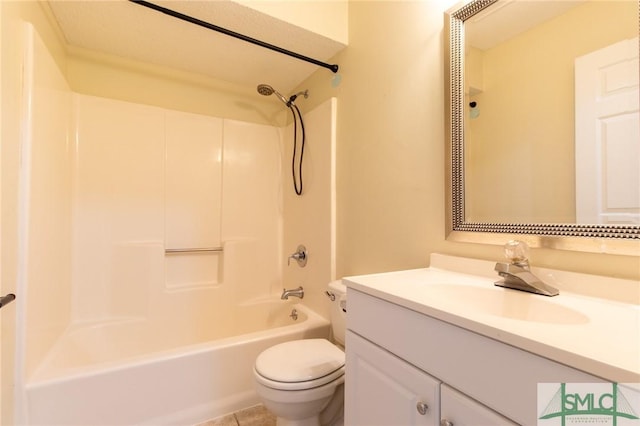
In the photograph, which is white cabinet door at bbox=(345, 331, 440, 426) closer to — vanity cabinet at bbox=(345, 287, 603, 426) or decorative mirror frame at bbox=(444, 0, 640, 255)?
vanity cabinet at bbox=(345, 287, 603, 426)

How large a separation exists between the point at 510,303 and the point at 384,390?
1.43 feet

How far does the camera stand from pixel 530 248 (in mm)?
882

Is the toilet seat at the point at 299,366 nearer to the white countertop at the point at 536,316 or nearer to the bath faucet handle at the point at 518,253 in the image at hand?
the white countertop at the point at 536,316

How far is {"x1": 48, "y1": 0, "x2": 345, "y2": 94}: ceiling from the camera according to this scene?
4.68ft

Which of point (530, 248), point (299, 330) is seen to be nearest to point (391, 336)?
point (530, 248)

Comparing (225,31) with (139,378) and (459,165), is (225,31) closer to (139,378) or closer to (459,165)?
(459,165)

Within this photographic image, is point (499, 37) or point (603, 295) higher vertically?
point (499, 37)

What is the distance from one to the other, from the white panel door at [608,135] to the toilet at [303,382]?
1.02 metres

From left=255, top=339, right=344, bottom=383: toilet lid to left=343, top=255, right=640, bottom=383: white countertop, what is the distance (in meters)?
0.56

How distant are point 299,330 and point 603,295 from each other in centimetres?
141

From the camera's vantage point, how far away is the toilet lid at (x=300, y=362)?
1.18 m

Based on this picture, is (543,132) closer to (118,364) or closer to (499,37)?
(499,37)

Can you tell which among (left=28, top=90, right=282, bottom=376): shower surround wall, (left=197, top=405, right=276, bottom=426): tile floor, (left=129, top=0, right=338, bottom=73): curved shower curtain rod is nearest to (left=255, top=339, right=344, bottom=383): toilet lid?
(left=197, top=405, right=276, bottom=426): tile floor

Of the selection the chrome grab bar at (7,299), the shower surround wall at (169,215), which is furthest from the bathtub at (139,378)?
the chrome grab bar at (7,299)
